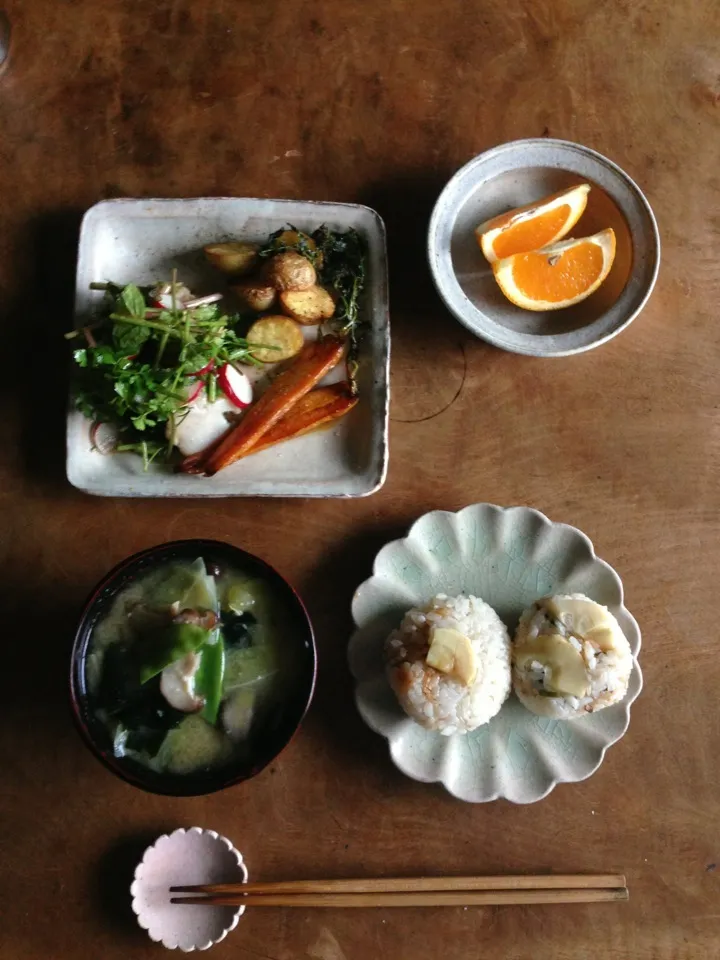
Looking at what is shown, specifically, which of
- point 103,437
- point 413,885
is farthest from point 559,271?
point 413,885

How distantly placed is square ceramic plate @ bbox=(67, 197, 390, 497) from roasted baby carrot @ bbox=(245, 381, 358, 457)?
0.07 ft

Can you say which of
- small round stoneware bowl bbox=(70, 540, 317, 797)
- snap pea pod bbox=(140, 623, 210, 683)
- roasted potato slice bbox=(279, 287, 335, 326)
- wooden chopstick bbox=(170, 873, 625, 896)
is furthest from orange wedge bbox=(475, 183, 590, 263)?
wooden chopstick bbox=(170, 873, 625, 896)

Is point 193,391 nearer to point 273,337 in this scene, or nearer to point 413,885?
point 273,337

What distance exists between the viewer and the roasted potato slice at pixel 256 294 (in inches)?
56.4

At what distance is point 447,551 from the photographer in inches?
57.6

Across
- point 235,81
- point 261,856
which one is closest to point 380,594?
point 261,856

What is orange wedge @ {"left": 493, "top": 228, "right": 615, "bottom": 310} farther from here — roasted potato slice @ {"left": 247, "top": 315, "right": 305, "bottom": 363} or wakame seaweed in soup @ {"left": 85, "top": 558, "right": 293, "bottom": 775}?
wakame seaweed in soup @ {"left": 85, "top": 558, "right": 293, "bottom": 775}

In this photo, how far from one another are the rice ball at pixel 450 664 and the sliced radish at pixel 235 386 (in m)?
0.46

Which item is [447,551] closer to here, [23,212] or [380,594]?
[380,594]

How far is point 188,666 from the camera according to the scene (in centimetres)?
127

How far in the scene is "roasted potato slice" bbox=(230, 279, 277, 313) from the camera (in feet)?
4.70

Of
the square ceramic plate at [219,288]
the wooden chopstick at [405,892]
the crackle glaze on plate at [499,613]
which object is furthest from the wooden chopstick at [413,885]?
the square ceramic plate at [219,288]

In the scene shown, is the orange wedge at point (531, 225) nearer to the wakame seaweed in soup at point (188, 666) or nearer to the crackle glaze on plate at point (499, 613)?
the crackle glaze on plate at point (499, 613)

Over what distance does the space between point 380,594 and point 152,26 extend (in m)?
1.13
